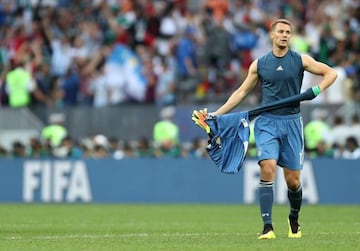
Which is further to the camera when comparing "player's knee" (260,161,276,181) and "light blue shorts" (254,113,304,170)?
"light blue shorts" (254,113,304,170)

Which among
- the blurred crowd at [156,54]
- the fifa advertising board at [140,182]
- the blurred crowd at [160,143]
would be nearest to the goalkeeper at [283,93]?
the fifa advertising board at [140,182]

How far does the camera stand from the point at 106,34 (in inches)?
1164

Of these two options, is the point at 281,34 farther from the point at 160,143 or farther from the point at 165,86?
the point at 165,86

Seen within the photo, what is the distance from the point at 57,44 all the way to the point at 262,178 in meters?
16.4

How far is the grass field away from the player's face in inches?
86.7

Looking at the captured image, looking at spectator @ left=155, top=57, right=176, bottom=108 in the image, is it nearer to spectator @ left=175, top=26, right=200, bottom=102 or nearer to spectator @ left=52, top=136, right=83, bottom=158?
spectator @ left=175, top=26, right=200, bottom=102

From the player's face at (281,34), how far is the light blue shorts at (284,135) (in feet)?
2.68

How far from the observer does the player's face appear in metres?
13.3

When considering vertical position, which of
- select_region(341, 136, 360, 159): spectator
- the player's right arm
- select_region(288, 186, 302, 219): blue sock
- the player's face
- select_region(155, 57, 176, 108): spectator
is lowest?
select_region(288, 186, 302, 219): blue sock

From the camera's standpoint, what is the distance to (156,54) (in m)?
28.2

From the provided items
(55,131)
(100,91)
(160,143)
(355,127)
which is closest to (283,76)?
(355,127)

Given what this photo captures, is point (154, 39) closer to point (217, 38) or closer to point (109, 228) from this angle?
point (217, 38)

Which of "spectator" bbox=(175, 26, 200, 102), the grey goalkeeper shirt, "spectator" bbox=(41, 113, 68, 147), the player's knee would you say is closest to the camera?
the player's knee

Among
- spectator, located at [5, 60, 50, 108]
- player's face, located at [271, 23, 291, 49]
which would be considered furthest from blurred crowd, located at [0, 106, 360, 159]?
player's face, located at [271, 23, 291, 49]
